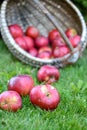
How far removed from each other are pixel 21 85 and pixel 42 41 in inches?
62.1

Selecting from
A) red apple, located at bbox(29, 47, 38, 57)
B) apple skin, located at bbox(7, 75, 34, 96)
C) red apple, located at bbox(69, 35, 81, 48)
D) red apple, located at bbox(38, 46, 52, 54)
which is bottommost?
red apple, located at bbox(29, 47, 38, 57)

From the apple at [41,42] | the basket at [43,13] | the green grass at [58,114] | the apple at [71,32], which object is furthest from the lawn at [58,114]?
the basket at [43,13]

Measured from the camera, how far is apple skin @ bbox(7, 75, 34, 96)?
2414mm

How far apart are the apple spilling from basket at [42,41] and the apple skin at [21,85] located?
1153 mm

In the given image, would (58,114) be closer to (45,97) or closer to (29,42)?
(45,97)

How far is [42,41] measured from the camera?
3.93 m

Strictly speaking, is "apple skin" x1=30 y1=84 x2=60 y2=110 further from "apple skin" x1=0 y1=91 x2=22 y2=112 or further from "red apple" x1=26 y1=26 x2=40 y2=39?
"red apple" x1=26 y1=26 x2=40 y2=39

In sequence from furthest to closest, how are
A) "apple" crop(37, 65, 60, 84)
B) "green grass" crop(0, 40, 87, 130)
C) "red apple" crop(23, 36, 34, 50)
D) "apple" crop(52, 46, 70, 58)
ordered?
"red apple" crop(23, 36, 34, 50) → "apple" crop(52, 46, 70, 58) → "apple" crop(37, 65, 60, 84) → "green grass" crop(0, 40, 87, 130)

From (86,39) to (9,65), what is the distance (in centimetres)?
84

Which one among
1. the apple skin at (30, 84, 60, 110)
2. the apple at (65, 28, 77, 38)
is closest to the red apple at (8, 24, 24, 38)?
the apple at (65, 28, 77, 38)

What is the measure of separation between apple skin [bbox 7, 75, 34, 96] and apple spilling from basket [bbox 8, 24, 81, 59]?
1153 mm

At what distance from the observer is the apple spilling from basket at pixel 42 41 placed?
11.9 ft

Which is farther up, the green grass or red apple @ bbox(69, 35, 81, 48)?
the green grass

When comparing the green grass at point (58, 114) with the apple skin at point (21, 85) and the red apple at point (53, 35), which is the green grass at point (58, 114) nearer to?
the apple skin at point (21, 85)
